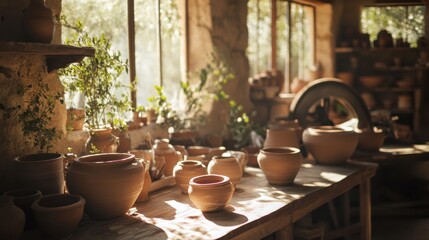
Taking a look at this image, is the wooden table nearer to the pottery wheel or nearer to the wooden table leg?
the wooden table leg

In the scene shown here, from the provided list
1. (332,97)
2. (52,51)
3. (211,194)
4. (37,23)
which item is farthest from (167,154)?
(332,97)

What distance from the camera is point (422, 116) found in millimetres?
7105

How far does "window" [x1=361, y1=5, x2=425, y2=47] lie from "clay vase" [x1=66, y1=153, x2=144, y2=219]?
→ 6155mm

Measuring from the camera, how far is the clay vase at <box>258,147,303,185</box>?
8.87ft

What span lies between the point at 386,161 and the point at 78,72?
8.63ft

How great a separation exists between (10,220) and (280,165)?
1.54m

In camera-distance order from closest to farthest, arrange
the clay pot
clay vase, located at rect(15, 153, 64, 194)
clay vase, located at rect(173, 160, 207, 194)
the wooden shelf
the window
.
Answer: the wooden shelf → clay vase, located at rect(15, 153, 64, 194) → clay vase, located at rect(173, 160, 207, 194) → the clay pot → the window

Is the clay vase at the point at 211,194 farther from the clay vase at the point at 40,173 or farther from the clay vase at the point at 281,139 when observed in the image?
the clay vase at the point at 281,139

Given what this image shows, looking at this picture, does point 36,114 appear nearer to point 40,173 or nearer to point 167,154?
point 40,173

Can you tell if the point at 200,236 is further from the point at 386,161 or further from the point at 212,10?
the point at 212,10

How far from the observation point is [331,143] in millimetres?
3273

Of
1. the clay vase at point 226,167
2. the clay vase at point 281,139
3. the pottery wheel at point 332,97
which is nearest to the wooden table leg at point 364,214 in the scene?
the clay vase at point 281,139

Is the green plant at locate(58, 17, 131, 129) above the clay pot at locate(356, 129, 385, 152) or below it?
above

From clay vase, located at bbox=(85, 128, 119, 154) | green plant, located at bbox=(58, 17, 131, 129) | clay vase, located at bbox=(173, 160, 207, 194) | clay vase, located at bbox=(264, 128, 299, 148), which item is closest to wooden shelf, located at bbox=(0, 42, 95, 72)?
green plant, located at bbox=(58, 17, 131, 129)
